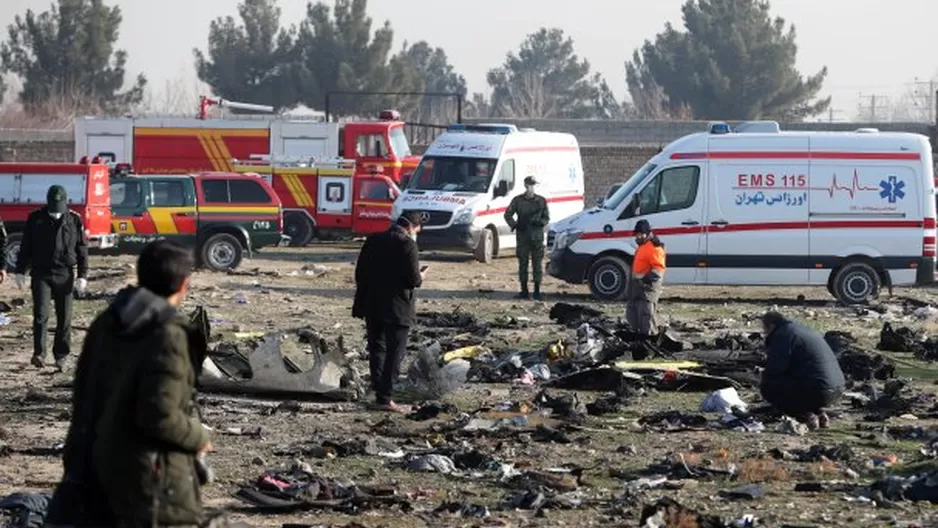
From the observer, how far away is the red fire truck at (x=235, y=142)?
44.8 m

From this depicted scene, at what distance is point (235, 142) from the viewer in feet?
148

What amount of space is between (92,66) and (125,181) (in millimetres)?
56715

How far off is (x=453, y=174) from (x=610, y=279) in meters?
8.89

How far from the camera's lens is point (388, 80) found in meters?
83.4

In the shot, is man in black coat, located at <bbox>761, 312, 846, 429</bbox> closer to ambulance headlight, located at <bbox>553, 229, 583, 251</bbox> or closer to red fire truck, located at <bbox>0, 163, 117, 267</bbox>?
ambulance headlight, located at <bbox>553, 229, 583, 251</bbox>

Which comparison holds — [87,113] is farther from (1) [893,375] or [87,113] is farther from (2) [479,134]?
(1) [893,375]

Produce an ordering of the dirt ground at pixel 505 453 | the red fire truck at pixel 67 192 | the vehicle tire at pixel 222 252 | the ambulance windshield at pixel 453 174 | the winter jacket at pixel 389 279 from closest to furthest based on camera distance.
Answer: the dirt ground at pixel 505 453 → the winter jacket at pixel 389 279 → the red fire truck at pixel 67 192 → the vehicle tire at pixel 222 252 → the ambulance windshield at pixel 453 174

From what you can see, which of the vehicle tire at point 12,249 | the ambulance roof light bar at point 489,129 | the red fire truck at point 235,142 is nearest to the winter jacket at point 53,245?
the vehicle tire at point 12,249

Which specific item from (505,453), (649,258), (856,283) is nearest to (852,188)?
(856,283)

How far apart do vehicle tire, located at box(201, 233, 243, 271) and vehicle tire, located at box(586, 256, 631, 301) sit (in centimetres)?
802

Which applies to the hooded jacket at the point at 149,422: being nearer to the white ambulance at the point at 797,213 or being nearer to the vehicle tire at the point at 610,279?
the white ambulance at the point at 797,213

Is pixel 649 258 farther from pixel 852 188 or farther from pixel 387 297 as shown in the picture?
pixel 852 188

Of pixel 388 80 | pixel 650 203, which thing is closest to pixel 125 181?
pixel 650 203

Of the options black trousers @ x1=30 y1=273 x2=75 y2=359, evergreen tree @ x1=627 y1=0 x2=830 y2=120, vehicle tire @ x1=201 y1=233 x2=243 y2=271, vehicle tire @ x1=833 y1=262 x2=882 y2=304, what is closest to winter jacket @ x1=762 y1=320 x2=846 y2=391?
black trousers @ x1=30 y1=273 x2=75 y2=359
